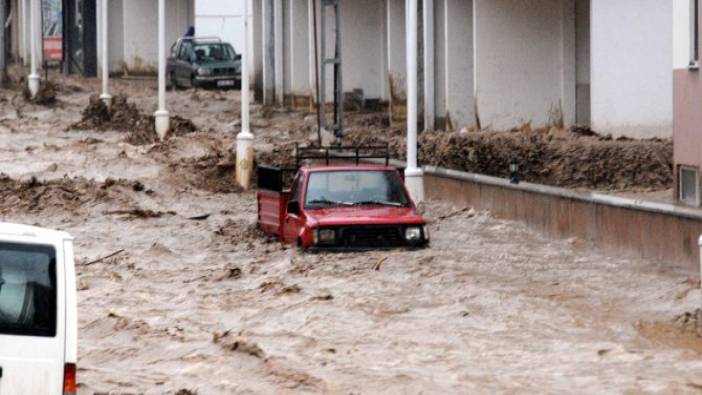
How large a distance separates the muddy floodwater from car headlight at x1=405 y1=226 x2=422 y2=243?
306 mm

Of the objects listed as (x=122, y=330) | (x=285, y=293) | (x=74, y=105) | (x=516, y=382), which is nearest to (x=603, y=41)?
(x=285, y=293)

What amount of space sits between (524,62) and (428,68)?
8.93ft

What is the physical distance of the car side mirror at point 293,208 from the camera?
72.3ft

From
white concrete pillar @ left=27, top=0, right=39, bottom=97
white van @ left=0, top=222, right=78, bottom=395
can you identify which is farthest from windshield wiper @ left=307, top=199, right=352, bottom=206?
white concrete pillar @ left=27, top=0, right=39, bottom=97

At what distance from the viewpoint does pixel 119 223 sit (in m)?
28.7

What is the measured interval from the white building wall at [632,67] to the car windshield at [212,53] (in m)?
25.9

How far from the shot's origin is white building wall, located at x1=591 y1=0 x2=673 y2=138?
29.1 m

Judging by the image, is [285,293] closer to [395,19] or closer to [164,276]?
[164,276]

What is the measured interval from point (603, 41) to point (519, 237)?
8292mm

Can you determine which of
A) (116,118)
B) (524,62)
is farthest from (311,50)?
(524,62)

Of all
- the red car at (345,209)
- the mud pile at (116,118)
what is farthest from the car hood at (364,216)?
the mud pile at (116,118)

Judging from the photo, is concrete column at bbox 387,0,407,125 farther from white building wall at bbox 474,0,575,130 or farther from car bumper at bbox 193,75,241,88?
car bumper at bbox 193,75,241,88

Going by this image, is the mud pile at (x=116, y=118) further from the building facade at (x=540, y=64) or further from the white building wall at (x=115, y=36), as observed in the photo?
the white building wall at (x=115, y=36)

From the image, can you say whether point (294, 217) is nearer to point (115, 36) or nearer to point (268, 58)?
point (268, 58)
